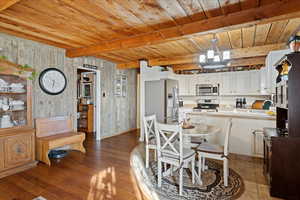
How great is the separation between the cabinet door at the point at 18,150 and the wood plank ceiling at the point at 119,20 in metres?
1.90

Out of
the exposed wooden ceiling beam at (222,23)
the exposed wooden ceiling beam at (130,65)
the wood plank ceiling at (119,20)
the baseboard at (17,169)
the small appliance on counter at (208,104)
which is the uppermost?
the wood plank ceiling at (119,20)

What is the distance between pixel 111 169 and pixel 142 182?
730 mm

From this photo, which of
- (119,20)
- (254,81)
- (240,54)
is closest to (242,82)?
(254,81)

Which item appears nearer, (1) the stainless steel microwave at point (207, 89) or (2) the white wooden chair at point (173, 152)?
(2) the white wooden chair at point (173, 152)

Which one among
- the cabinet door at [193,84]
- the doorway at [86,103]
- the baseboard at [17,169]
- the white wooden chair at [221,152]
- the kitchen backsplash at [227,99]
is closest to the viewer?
the white wooden chair at [221,152]

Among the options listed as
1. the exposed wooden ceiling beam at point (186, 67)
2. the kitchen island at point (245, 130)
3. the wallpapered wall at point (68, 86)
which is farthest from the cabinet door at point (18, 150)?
the exposed wooden ceiling beam at point (186, 67)

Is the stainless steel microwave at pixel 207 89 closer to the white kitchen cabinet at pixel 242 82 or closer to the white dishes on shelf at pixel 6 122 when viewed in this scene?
the white kitchen cabinet at pixel 242 82

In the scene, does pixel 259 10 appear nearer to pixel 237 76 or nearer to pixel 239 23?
pixel 239 23

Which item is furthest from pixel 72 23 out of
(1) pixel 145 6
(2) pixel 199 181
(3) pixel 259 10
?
(2) pixel 199 181

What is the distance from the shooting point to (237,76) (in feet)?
18.4

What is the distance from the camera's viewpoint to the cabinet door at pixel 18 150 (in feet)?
8.66

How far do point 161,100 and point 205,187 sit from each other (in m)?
2.81

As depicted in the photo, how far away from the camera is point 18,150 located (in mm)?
2775

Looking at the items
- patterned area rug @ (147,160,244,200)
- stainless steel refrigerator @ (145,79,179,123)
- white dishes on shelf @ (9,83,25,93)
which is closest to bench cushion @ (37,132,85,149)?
white dishes on shelf @ (9,83,25,93)
